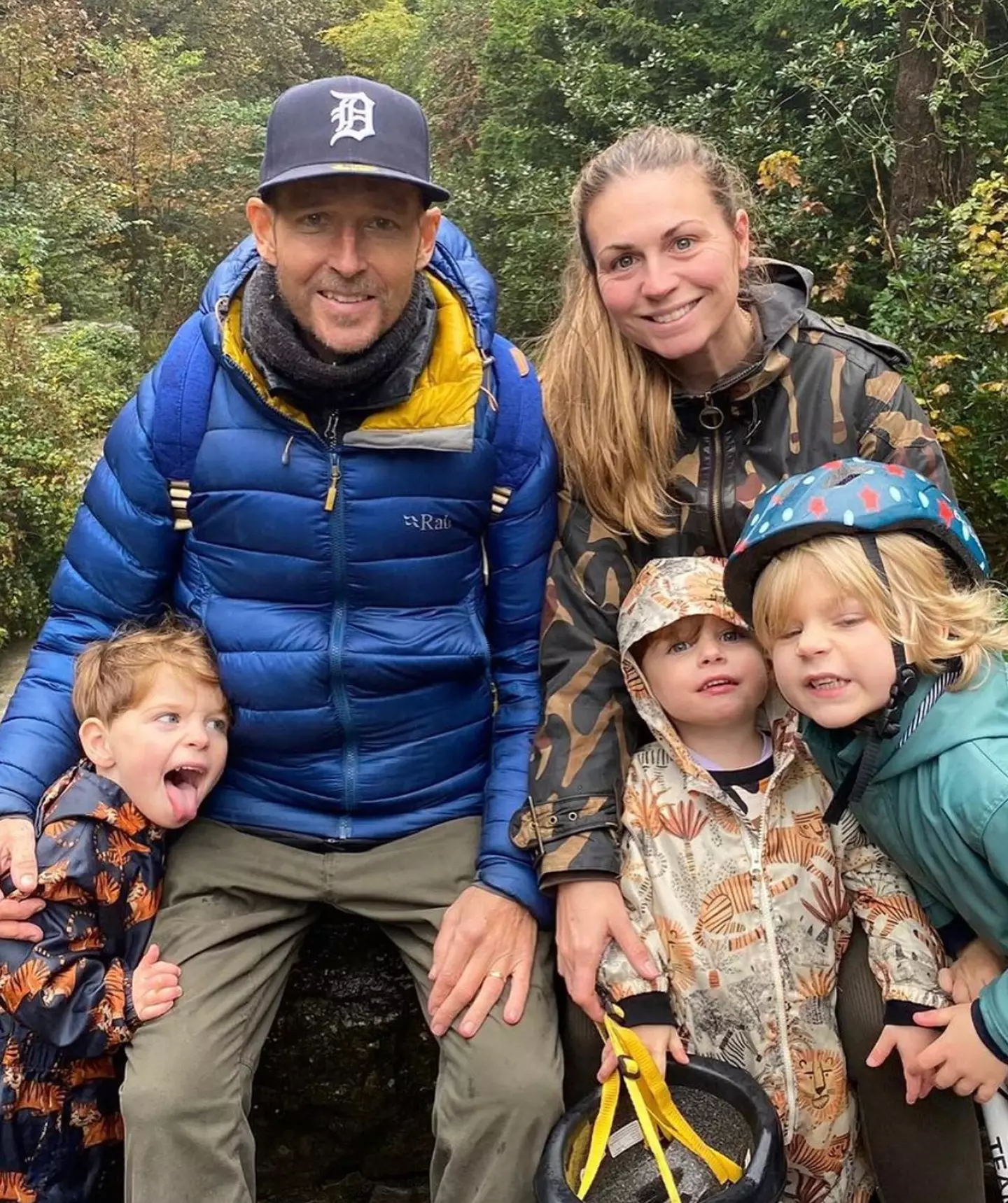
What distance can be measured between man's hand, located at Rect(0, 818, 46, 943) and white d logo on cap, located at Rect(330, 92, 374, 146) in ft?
4.92

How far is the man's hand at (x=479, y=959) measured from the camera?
2.21 meters

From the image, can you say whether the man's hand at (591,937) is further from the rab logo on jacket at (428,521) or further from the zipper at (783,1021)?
the rab logo on jacket at (428,521)

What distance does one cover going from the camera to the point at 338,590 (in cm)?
245

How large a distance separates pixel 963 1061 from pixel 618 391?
1.49 metres

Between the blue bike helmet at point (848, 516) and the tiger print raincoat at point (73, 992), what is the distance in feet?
4.37

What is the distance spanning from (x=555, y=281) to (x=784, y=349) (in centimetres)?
735

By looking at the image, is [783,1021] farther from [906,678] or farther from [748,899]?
[906,678]

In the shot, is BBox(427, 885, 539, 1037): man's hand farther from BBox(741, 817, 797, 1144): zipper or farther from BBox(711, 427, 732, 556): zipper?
BBox(711, 427, 732, 556): zipper

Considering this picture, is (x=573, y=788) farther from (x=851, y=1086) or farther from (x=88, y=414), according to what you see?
(x=88, y=414)

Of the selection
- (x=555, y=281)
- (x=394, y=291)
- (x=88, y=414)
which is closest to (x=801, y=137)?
(x=555, y=281)

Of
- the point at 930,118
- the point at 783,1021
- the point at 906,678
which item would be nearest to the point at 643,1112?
the point at 783,1021

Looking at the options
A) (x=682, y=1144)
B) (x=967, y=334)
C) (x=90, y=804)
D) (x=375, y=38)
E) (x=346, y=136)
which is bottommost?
(x=682, y=1144)

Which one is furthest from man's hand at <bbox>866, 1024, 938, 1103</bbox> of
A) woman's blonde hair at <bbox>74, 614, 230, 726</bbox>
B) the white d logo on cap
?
the white d logo on cap

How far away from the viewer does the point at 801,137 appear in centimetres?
837
